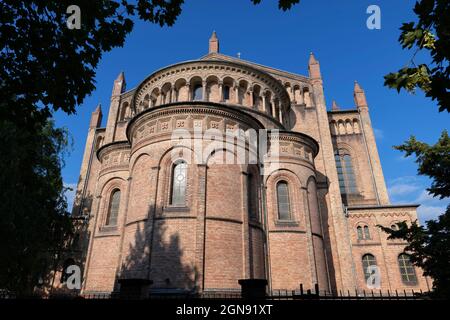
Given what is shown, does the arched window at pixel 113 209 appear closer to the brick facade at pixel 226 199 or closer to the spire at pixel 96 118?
the brick facade at pixel 226 199

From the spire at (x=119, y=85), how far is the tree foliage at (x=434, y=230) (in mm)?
23119

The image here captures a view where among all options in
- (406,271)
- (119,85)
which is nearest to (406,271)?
(406,271)

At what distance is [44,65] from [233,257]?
1010 cm

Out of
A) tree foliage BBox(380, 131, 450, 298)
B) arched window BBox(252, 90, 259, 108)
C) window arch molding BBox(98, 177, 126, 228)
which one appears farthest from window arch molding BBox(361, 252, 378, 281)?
window arch molding BBox(98, 177, 126, 228)

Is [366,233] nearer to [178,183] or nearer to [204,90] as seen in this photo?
[178,183]

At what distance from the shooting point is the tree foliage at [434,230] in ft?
33.6

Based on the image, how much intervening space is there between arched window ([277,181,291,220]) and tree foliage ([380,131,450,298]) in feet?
20.0

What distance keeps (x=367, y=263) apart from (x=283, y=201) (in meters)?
7.36

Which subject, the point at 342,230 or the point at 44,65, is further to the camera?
the point at 342,230

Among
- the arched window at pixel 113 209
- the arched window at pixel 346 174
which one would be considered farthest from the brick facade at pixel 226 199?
the arched window at pixel 346 174
